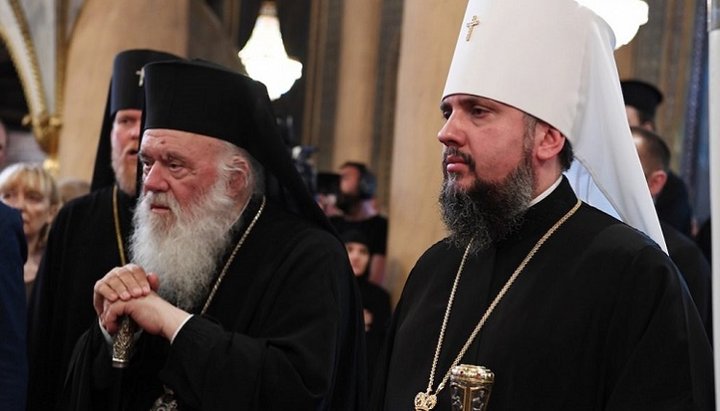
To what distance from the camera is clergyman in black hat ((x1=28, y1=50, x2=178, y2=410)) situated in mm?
4332

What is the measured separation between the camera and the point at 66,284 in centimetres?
439

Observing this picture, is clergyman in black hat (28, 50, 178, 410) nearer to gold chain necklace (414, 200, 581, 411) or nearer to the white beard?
the white beard

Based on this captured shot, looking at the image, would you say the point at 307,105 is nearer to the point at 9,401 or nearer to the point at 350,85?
the point at 350,85

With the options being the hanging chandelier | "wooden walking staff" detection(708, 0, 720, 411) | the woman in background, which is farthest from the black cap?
"wooden walking staff" detection(708, 0, 720, 411)

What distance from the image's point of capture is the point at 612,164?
2.94 metres

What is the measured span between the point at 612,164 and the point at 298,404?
3.87 ft

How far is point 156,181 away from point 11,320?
2.02 feet

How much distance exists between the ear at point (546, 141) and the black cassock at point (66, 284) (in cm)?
202

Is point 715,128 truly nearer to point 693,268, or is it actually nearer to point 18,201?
point 693,268

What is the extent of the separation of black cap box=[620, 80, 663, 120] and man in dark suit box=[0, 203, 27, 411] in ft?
12.1

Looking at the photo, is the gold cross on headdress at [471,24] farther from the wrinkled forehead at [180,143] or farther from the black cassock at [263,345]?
the wrinkled forehead at [180,143]

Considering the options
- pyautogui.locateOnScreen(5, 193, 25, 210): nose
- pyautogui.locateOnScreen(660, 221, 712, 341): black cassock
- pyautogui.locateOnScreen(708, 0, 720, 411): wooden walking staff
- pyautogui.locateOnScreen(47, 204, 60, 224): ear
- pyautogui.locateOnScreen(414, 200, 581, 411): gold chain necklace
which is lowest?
pyautogui.locateOnScreen(47, 204, 60, 224): ear

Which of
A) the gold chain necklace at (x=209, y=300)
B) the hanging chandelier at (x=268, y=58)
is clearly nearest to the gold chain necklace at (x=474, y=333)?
the gold chain necklace at (x=209, y=300)

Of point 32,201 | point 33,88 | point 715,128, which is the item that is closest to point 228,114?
point 32,201
